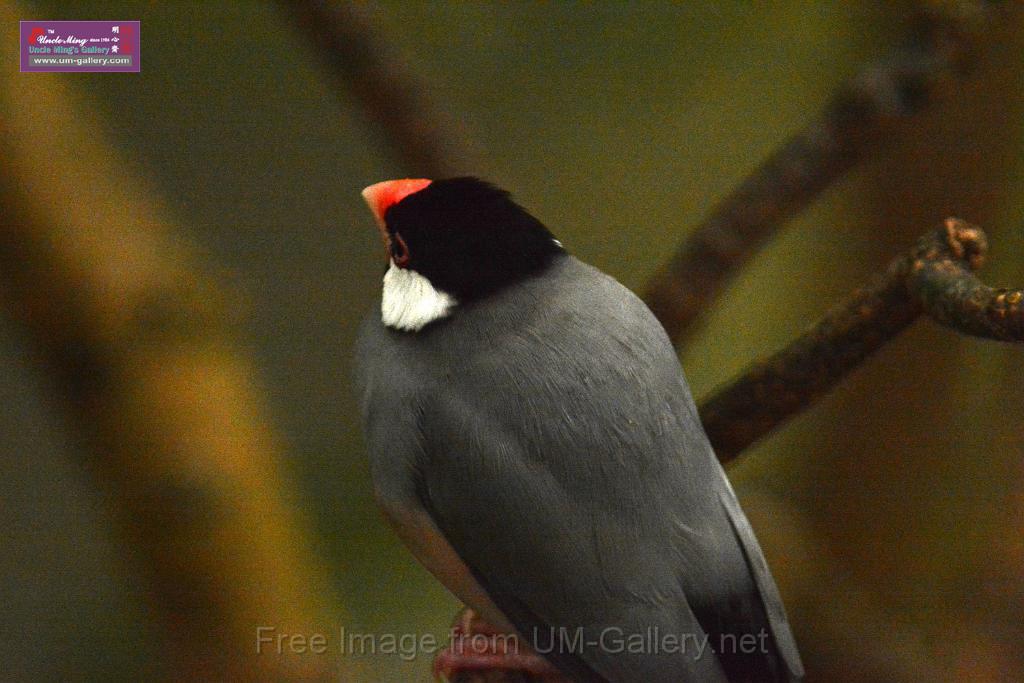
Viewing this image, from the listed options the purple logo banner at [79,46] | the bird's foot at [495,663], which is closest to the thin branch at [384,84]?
the purple logo banner at [79,46]

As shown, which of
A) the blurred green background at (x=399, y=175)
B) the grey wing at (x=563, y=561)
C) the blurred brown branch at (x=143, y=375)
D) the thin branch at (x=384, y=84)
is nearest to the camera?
the grey wing at (x=563, y=561)

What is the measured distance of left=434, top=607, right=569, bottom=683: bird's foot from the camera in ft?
4.49

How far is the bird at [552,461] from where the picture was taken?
3.94ft

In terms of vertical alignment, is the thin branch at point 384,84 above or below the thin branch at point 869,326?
above

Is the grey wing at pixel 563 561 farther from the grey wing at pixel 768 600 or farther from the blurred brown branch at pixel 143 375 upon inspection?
the blurred brown branch at pixel 143 375

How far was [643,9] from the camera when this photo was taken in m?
2.60

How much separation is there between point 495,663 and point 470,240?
0.53 m

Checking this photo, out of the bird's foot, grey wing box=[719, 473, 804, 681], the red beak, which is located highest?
the red beak

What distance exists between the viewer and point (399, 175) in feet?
7.05

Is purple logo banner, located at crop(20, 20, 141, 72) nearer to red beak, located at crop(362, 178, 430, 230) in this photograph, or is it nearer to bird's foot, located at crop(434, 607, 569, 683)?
red beak, located at crop(362, 178, 430, 230)

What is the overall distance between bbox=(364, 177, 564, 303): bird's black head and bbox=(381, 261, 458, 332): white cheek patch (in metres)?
0.01

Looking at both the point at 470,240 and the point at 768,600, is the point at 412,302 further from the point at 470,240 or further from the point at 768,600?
the point at 768,600

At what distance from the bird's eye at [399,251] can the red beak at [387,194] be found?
0.03m

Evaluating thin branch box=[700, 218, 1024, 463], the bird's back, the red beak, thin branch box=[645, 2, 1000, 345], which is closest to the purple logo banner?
the red beak
